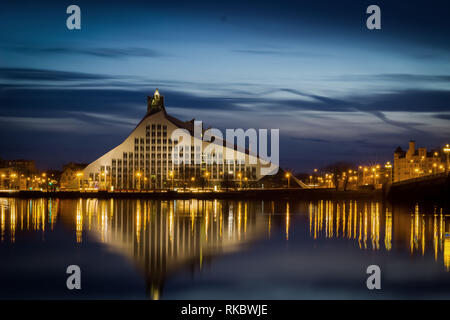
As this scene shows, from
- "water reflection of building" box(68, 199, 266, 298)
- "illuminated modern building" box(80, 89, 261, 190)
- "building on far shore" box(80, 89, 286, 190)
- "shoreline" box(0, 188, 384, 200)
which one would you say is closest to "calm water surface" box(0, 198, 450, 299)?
"water reflection of building" box(68, 199, 266, 298)

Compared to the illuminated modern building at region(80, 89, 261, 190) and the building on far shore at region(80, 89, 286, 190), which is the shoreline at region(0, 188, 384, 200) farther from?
the building on far shore at region(80, 89, 286, 190)

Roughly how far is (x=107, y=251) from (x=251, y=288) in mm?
7214

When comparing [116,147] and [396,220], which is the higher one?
[116,147]

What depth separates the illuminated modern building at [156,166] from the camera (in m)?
107

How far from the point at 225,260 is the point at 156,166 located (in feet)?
315

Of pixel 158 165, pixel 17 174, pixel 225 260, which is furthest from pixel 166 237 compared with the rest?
pixel 17 174

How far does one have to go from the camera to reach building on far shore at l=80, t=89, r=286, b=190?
10719 cm

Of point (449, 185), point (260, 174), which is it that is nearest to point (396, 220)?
point (449, 185)

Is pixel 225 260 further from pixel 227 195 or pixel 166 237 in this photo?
pixel 227 195

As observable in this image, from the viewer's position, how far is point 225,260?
1772cm

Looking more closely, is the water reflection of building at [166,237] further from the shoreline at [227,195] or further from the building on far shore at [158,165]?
the building on far shore at [158,165]
